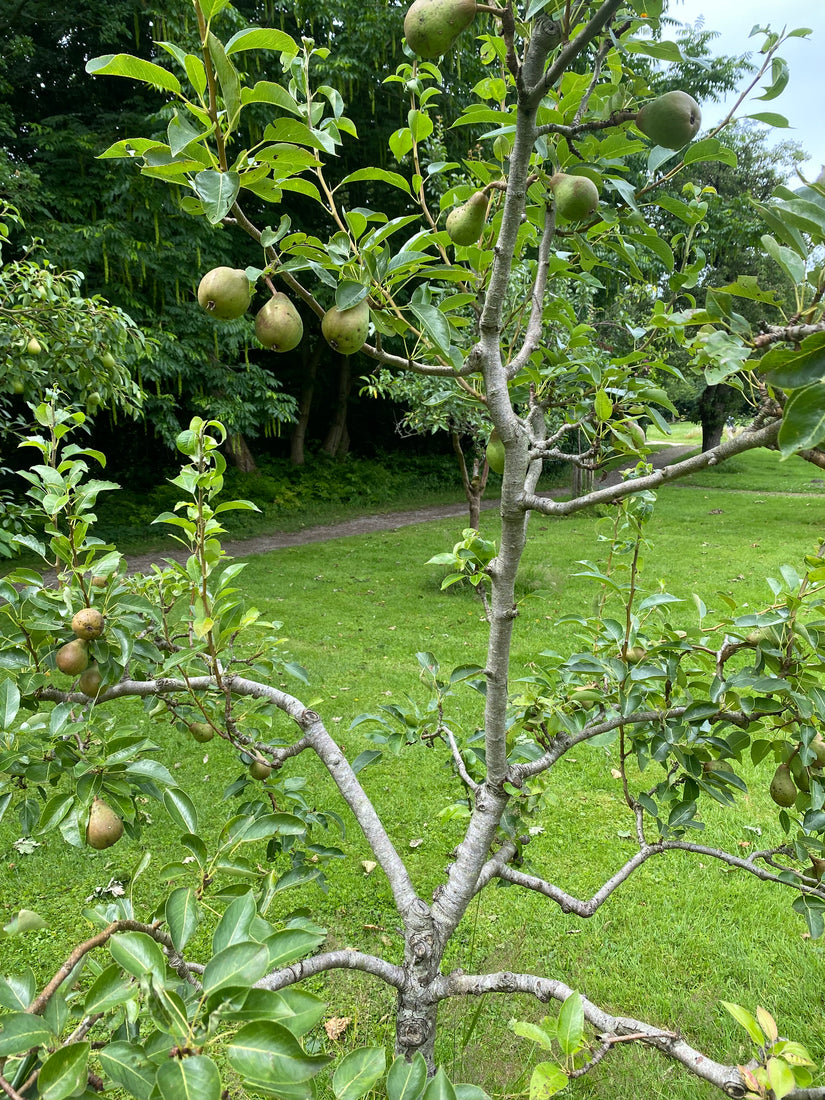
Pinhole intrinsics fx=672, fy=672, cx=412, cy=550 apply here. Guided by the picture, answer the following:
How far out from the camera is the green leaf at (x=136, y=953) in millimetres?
706

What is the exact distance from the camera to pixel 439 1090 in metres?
0.79

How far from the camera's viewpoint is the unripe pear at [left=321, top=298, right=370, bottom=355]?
1019 millimetres

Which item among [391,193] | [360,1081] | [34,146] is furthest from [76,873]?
[391,193]

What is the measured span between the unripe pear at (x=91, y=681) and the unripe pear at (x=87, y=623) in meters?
0.10

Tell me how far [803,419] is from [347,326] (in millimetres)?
641

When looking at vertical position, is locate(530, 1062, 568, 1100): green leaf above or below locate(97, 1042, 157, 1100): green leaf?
below

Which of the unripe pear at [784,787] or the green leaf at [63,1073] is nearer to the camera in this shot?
the green leaf at [63,1073]

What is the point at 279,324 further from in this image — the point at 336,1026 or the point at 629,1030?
the point at 336,1026

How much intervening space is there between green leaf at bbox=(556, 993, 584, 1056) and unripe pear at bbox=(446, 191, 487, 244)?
3.92 ft

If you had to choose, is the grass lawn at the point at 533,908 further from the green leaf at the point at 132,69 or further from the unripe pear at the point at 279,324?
the green leaf at the point at 132,69

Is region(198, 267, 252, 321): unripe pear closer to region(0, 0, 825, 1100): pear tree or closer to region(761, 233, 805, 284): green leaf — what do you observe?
region(0, 0, 825, 1100): pear tree

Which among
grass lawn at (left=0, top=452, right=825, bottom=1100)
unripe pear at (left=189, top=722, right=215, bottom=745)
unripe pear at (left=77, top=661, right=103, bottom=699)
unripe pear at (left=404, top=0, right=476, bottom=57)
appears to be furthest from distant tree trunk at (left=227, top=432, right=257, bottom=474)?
unripe pear at (left=404, top=0, right=476, bottom=57)

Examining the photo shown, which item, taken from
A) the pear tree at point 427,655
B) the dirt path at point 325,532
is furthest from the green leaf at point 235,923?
the dirt path at point 325,532

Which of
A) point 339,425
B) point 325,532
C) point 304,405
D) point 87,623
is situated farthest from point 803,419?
point 339,425
